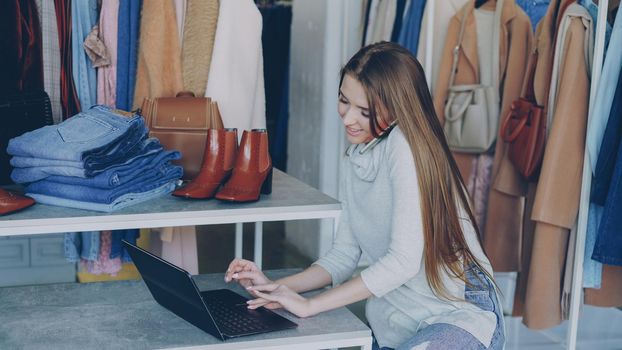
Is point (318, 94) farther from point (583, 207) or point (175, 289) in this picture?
point (175, 289)

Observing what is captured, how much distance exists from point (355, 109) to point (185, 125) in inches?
22.3

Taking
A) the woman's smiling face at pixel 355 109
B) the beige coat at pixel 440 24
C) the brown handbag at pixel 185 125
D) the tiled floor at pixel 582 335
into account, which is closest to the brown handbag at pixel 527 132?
the beige coat at pixel 440 24

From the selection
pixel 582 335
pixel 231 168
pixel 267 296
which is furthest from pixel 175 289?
pixel 582 335

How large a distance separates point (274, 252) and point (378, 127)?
2.95 m

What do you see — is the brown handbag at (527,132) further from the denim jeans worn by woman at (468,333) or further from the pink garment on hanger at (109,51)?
the pink garment on hanger at (109,51)

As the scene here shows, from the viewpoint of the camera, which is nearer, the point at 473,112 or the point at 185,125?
the point at 185,125

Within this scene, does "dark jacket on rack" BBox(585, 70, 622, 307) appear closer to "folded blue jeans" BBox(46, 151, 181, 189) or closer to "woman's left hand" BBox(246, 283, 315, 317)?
"woman's left hand" BBox(246, 283, 315, 317)

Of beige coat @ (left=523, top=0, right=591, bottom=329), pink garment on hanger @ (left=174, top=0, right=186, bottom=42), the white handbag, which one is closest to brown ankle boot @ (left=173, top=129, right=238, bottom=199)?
pink garment on hanger @ (left=174, top=0, right=186, bottom=42)

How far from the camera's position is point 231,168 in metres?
1.95

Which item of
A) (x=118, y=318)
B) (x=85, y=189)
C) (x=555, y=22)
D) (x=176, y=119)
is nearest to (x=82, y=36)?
(x=176, y=119)

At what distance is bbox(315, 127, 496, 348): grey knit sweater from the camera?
1.64m

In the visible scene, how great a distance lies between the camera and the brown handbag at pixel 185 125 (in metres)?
2.06

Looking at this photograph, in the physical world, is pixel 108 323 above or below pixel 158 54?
below

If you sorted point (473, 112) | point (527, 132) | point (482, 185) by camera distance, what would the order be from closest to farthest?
point (527, 132)
point (473, 112)
point (482, 185)
